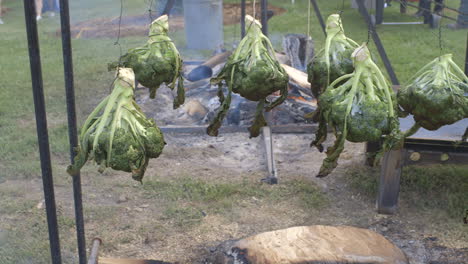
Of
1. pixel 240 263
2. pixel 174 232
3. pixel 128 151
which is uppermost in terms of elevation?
pixel 128 151

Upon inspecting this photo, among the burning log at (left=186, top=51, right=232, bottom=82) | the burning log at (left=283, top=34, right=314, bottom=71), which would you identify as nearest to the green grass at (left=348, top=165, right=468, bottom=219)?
the burning log at (left=283, top=34, right=314, bottom=71)

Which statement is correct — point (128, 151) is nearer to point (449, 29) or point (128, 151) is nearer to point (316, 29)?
point (316, 29)

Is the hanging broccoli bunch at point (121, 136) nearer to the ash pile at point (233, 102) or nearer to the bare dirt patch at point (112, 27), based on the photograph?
the ash pile at point (233, 102)

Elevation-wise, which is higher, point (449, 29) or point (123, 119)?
point (123, 119)

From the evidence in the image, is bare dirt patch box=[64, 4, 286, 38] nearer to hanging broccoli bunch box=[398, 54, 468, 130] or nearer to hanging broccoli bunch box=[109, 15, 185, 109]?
hanging broccoli bunch box=[109, 15, 185, 109]

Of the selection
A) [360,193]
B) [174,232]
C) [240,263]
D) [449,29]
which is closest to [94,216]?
[174,232]

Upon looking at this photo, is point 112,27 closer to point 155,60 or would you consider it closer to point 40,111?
point 40,111

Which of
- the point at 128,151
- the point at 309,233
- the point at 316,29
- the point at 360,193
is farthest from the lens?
the point at 316,29

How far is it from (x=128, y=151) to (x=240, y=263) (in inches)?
68.0

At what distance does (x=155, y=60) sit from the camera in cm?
204

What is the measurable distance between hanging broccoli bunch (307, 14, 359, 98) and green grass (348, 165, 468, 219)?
3244mm

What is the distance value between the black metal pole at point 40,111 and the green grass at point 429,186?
3302 mm

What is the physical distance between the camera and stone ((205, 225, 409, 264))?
130 inches

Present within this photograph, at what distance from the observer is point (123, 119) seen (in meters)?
1.89
